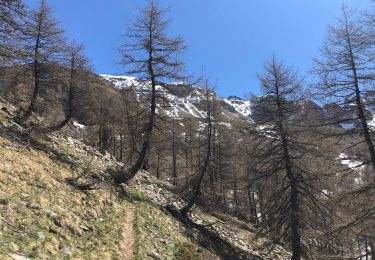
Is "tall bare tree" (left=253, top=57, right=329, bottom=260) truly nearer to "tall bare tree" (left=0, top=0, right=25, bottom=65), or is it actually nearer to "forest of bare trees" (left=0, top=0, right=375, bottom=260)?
"forest of bare trees" (left=0, top=0, right=375, bottom=260)

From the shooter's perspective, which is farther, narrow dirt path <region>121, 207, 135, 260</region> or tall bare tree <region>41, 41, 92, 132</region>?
tall bare tree <region>41, 41, 92, 132</region>

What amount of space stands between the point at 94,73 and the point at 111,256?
966 inches

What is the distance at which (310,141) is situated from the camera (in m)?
20.9

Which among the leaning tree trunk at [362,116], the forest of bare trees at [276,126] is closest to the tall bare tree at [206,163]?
the forest of bare trees at [276,126]

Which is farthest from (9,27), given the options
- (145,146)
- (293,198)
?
(293,198)

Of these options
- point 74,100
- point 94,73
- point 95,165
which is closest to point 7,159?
point 95,165

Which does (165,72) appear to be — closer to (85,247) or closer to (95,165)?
(95,165)

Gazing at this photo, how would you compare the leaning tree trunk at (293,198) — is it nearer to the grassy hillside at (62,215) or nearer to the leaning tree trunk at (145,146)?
the grassy hillside at (62,215)

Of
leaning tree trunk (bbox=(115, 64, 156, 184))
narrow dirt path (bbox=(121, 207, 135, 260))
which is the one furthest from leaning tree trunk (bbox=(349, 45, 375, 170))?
leaning tree trunk (bbox=(115, 64, 156, 184))

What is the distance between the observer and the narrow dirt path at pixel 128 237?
12969 millimetres

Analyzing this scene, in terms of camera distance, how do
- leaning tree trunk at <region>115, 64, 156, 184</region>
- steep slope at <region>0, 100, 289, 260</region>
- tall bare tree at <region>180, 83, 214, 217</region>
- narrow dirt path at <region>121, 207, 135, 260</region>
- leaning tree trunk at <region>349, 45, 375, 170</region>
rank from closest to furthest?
steep slope at <region>0, 100, 289, 260</region> < narrow dirt path at <region>121, 207, 135, 260</region> < leaning tree trunk at <region>349, 45, 375, 170</region> < leaning tree trunk at <region>115, 64, 156, 184</region> < tall bare tree at <region>180, 83, 214, 217</region>

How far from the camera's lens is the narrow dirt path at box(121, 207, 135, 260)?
12969 mm

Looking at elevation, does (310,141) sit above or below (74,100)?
below

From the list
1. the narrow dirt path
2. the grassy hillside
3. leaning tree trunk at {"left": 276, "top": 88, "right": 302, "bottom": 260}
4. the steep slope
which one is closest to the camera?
the grassy hillside
